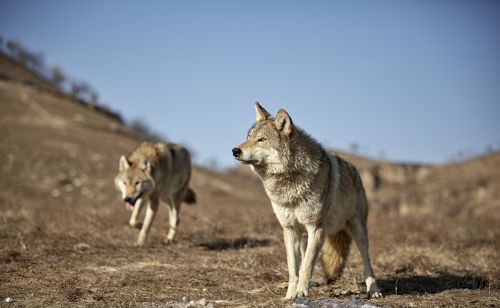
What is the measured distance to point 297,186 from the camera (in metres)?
6.02

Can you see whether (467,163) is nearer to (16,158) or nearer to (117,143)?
(117,143)

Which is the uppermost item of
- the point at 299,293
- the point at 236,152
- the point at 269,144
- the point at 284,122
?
the point at 284,122

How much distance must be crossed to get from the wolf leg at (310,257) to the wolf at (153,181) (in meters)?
5.27

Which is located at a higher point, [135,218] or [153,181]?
[153,181]

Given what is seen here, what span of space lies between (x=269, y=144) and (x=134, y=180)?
525 cm

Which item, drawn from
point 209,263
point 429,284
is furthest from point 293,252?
point 429,284

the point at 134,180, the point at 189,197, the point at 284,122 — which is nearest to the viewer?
the point at 284,122

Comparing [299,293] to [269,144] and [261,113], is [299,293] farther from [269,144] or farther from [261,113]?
[261,113]

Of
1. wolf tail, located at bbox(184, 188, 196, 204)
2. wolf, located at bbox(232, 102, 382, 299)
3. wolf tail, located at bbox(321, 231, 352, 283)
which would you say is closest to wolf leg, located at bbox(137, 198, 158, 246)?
wolf tail, located at bbox(184, 188, 196, 204)

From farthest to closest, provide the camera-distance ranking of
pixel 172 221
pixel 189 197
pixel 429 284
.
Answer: pixel 189 197
pixel 172 221
pixel 429 284

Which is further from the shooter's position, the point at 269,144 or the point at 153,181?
the point at 153,181

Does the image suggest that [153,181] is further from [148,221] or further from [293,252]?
[293,252]

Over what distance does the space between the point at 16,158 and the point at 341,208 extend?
38.9 m

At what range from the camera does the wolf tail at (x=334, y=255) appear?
6.90 meters
